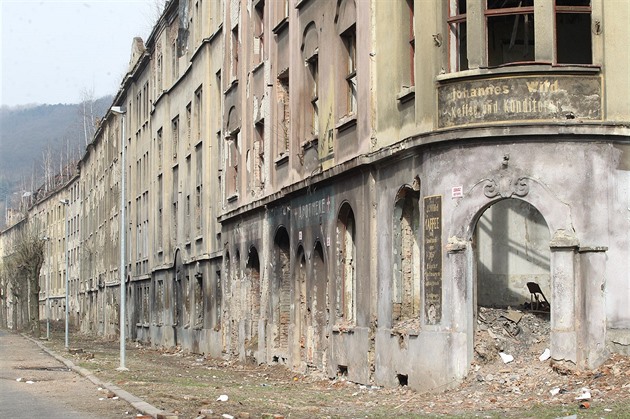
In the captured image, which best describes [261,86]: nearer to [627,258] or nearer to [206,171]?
[206,171]

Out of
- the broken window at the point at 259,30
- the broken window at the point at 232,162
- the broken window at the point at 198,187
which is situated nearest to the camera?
the broken window at the point at 259,30

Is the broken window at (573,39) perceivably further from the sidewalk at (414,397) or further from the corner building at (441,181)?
the sidewalk at (414,397)

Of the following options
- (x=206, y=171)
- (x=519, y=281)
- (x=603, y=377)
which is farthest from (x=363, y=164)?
(x=206, y=171)

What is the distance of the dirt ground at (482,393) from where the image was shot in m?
16.3

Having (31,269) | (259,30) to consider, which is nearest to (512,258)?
(259,30)

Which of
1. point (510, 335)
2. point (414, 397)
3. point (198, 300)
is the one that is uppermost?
point (510, 335)

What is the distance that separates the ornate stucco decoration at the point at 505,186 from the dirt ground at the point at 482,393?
2.59m

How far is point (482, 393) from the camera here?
18.0m

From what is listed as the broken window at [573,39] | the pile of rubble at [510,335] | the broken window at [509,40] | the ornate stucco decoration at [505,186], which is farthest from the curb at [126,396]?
the broken window at [573,39]

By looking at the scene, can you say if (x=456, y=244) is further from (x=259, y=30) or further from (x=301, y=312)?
(x=259, y=30)

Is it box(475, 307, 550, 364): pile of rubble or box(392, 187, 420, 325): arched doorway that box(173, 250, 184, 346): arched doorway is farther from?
box(475, 307, 550, 364): pile of rubble

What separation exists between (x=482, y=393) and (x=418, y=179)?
4.54 metres

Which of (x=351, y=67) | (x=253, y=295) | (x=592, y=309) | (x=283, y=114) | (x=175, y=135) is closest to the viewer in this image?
(x=592, y=309)

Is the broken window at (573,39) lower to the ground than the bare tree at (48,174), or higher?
lower
